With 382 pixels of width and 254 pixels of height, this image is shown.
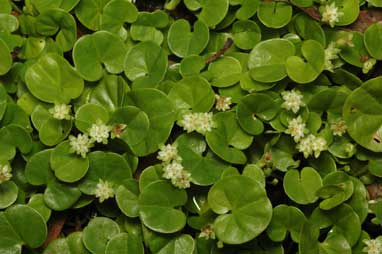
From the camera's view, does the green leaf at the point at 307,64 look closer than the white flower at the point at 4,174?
No

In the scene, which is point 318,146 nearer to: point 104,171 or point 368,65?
A: point 368,65

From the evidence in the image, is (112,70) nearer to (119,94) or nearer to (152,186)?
(119,94)

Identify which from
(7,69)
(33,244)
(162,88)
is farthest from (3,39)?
(33,244)

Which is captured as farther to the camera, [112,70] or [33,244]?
[112,70]

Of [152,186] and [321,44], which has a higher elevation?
[321,44]

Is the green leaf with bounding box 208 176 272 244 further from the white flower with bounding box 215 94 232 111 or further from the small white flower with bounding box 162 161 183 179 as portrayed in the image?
the white flower with bounding box 215 94 232 111

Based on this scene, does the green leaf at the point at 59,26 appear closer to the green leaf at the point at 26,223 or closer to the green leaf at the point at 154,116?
the green leaf at the point at 154,116

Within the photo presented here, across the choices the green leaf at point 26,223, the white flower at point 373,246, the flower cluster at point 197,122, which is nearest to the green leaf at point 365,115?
the white flower at point 373,246

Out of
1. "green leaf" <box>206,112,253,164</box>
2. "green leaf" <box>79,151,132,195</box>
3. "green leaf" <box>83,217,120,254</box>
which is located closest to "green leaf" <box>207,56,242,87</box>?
"green leaf" <box>206,112,253,164</box>
